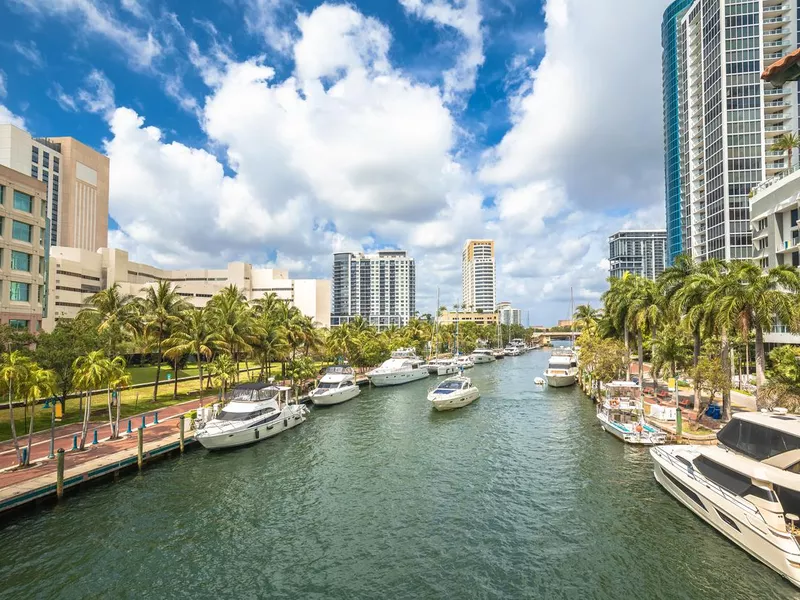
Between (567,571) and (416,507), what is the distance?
315 inches

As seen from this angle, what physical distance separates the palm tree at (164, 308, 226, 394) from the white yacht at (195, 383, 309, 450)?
11281 mm

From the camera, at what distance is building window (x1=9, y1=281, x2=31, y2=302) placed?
43406 mm

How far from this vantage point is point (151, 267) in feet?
436

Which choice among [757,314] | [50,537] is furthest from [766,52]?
[50,537]

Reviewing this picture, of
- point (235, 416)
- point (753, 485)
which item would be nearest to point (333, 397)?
point (235, 416)

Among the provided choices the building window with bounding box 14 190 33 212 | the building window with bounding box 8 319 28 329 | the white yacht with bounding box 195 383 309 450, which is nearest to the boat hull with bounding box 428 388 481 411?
the white yacht with bounding box 195 383 309 450

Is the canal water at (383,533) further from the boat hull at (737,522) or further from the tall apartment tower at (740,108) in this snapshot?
the tall apartment tower at (740,108)

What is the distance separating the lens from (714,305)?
1184 inches

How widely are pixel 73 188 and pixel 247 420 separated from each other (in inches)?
6837

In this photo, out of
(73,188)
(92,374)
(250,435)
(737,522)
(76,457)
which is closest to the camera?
(737,522)

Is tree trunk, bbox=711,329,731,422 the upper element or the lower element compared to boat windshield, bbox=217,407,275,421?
upper

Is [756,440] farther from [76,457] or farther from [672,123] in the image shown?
[672,123]

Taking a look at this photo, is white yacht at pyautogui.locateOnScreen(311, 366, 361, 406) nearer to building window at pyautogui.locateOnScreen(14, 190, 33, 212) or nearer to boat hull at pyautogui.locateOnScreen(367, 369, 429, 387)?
boat hull at pyautogui.locateOnScreen(367, 369, 429, 387)

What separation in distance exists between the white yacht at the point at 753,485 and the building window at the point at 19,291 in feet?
186
